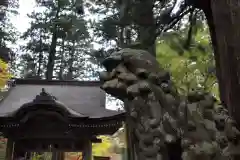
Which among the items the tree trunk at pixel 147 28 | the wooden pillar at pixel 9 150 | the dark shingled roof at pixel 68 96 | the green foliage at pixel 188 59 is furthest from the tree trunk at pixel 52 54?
the tree trunk at pixel 147 28

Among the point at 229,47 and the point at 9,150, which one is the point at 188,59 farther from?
the point at 9,150

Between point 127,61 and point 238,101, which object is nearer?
point 238,101

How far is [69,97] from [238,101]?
246 inches

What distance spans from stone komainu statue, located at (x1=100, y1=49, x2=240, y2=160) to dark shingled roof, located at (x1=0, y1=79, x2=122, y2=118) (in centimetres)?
412

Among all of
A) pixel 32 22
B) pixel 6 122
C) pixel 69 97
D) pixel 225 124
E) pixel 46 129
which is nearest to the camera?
pixel 225 124

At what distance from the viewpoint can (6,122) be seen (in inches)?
279

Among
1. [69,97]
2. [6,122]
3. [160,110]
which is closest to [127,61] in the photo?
[160,110]

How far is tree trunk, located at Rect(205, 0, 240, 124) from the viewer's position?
9.71ft

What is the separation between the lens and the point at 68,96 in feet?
28.5

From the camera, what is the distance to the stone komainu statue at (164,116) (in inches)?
106

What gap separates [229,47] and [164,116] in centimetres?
97

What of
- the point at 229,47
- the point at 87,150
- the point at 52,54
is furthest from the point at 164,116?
the point at 52,54

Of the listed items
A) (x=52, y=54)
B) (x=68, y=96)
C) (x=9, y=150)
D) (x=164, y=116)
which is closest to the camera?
(x=164, y=116)

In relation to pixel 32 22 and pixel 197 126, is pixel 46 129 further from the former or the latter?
pixel 32 22
